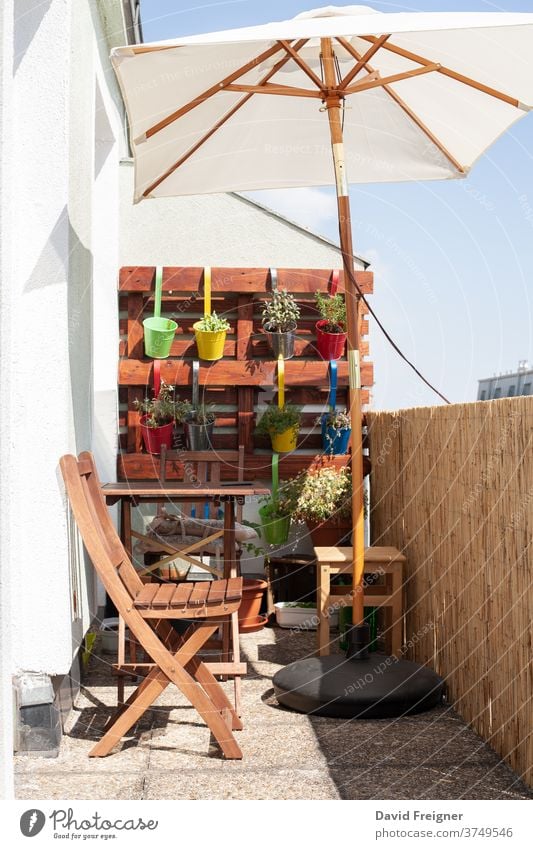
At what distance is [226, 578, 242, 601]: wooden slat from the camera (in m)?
3.86

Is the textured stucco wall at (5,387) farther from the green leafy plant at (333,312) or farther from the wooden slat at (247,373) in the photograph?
the green leafy plant at (333,312)

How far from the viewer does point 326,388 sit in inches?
276

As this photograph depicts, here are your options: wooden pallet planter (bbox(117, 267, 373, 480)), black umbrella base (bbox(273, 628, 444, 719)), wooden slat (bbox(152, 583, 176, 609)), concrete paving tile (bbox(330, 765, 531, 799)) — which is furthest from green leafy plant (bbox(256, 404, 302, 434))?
concrete paving tile (bbox(330, 765, 531, 799))

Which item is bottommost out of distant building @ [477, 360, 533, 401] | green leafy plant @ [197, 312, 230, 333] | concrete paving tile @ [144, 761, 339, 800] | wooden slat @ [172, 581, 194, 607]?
concrete paving tile @ [144, 761, 339, 800]

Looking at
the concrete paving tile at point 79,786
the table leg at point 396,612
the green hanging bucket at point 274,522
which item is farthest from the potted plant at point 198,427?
the concrete paving tile at point 79,786

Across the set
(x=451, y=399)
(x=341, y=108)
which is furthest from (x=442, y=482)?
(x=341, y=108)

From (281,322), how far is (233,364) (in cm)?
47

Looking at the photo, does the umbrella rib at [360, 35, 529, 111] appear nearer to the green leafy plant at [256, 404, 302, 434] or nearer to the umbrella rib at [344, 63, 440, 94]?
the umbrella rib at [344, 63, 440, 94]

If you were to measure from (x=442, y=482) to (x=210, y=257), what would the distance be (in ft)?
11.9

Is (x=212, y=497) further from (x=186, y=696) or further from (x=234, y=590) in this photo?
(x=186, y=696)

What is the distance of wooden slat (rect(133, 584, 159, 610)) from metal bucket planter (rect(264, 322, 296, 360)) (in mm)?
2993

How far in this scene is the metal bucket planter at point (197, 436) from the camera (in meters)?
6.79

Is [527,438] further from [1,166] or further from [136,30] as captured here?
[136,30]
